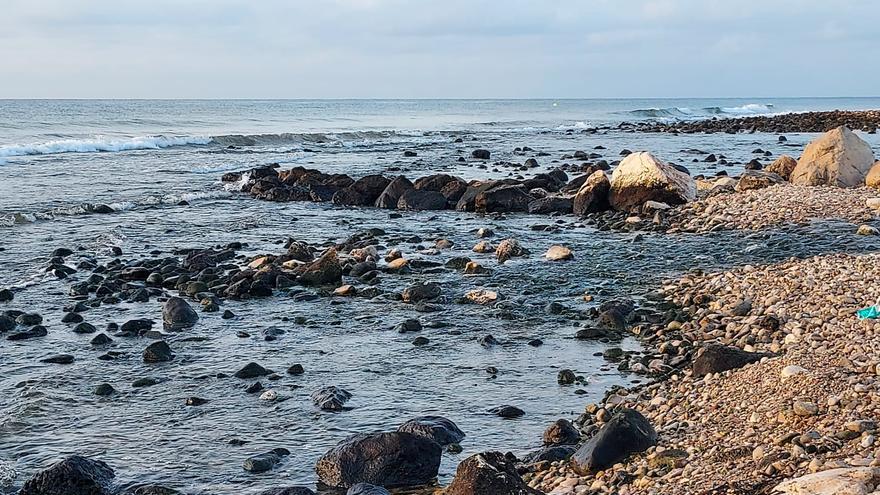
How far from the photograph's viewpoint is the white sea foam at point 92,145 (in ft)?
123

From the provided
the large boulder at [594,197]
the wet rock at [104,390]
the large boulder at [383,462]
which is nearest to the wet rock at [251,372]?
the wet rock at [104,390]

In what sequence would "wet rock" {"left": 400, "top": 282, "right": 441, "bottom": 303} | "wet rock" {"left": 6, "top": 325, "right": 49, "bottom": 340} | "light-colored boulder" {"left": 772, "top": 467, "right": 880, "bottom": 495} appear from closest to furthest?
"light-colored boulder" {"left": 772, "top": 467, "right": 880, "bottom": 495} < "wet rock" {"left": 6, "top": 325, "right": 49, "bottom": 340} < "wet rock" {"left": 400, "top": 282, "right": 441, "bottom": 303}

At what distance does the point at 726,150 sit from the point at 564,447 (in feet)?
106

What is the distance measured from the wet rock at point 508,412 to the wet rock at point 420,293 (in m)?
3.91

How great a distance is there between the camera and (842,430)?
5.78 metres

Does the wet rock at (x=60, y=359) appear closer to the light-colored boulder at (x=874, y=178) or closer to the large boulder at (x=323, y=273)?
the large boulder at (x=323, y=273)

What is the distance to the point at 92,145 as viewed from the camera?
41.4 m

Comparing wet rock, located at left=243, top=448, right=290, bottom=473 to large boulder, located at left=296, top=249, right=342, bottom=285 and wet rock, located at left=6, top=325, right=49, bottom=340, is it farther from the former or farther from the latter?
large boulder, located at left=296, top=249, right=342, bottom=285

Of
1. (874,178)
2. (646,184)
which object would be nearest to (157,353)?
(646,184)

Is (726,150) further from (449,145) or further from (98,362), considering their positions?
(98,362)

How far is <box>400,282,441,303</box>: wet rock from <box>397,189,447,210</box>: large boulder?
871cm

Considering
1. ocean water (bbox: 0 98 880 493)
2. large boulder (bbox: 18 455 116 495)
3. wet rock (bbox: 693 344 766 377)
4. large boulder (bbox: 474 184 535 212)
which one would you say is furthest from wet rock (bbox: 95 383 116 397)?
large boulder (bbox: 474 184 535 212)

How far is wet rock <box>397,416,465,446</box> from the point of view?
6781 mm

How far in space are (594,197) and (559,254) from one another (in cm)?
485
